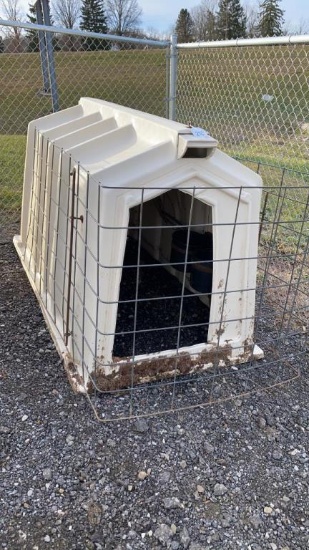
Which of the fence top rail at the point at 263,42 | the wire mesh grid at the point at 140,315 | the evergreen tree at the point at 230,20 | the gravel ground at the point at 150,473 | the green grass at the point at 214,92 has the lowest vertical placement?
the gravel ground at the point at 150,473

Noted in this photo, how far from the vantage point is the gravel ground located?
1.51 m

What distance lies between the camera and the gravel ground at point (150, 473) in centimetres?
151

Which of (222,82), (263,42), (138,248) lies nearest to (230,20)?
(222,82)

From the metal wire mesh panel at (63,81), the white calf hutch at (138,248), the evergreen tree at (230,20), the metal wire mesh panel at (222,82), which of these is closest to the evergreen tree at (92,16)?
the evergreen tree at (230,20)

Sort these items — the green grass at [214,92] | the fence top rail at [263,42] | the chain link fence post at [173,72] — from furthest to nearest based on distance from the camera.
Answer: the green grass at [214,92] < the chain link fence post at [173,72] < the fence top rail at [263,42]

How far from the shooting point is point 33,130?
10.6 ft

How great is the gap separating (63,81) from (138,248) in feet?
22.8

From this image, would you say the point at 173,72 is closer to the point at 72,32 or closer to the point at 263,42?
the point at 72,32

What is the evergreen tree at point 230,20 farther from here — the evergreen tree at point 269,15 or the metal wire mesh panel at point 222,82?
the metal wire mesh panel at point 222,82

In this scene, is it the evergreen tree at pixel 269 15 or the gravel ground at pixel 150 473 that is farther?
the evergreen tree at pixel 269 15

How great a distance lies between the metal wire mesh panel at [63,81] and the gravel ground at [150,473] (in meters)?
2.52

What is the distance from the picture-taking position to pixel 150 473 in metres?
1.73

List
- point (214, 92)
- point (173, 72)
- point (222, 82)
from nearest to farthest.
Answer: point (173, 72)
point (214, 92)
point (222, 82)

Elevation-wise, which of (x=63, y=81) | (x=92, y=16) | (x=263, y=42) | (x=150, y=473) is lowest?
(x=150, y=473)
